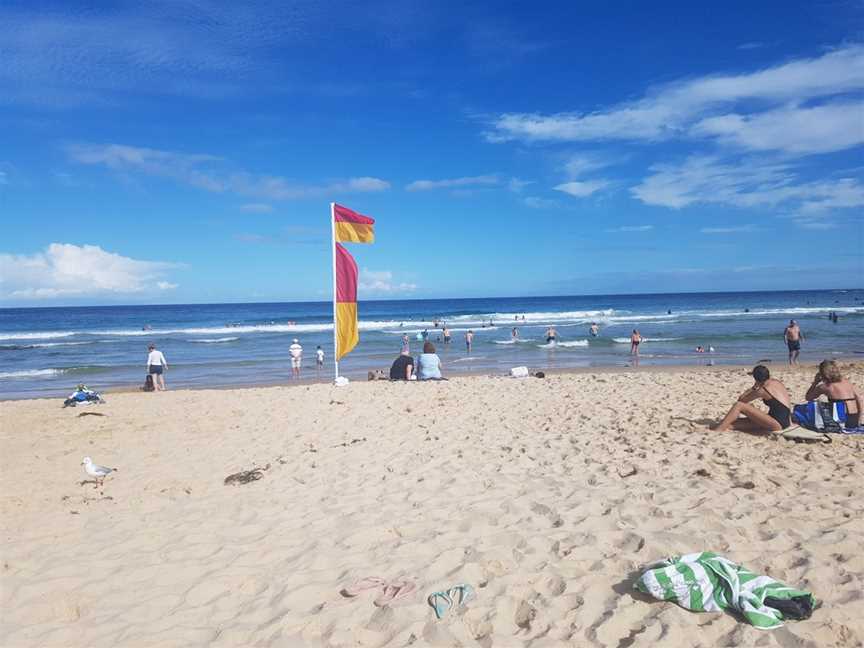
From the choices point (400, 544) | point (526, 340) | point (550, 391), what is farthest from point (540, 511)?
point (526, 340)

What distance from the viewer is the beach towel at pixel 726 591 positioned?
2.93m

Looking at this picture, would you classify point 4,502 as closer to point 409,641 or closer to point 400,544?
point 400,544

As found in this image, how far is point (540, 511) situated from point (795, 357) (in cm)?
1837

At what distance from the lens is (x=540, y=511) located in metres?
4.62

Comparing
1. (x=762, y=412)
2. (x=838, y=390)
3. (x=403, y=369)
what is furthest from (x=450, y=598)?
(x=403, y=369)

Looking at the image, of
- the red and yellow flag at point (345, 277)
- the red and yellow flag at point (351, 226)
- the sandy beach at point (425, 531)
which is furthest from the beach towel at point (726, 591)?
the red and yellow flag at point (351, 226)

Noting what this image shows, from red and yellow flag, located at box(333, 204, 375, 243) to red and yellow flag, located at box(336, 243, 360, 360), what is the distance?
310 mm

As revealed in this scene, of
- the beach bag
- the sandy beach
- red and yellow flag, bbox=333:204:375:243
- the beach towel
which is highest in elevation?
red and yellow flag, bbox=333:204:375:243

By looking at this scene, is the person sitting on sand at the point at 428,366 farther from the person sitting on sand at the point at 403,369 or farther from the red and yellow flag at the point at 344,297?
the red and yellow flag at the point at 344,297

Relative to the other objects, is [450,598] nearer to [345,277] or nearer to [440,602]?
[440,602]

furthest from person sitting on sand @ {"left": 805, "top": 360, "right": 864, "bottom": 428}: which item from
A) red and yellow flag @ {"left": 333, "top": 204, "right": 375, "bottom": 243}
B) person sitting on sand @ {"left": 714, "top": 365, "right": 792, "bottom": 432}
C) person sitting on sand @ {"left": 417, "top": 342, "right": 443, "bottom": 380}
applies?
red and yellow flag @ {"left": 333, "top": 204, "right": 375, "bottom": 243}

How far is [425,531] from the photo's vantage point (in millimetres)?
4387

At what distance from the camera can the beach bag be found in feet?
22.2

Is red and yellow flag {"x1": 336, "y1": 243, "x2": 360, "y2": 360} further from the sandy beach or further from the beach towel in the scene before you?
the beach towel
